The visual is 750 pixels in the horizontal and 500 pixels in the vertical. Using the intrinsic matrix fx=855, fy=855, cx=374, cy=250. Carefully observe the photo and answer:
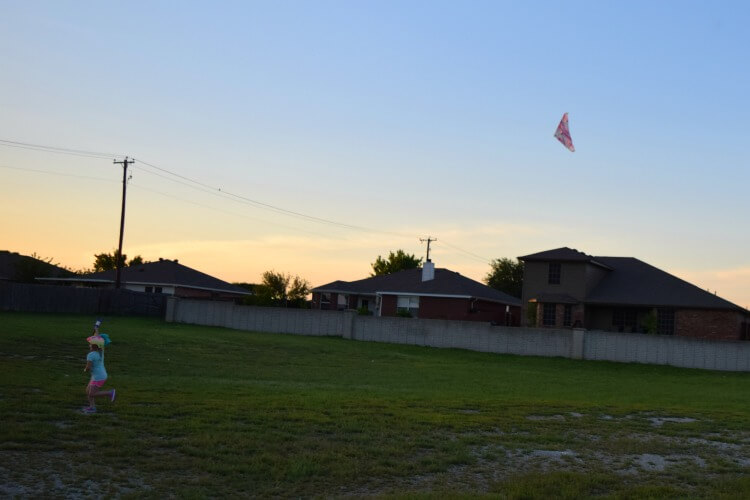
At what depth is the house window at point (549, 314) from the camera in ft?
178

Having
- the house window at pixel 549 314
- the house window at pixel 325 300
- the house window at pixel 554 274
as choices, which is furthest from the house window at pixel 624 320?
the house window at pixel 325 300

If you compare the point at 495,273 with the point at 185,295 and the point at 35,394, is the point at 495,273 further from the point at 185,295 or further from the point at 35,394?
the point at 35,394

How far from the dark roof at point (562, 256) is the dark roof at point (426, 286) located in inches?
305

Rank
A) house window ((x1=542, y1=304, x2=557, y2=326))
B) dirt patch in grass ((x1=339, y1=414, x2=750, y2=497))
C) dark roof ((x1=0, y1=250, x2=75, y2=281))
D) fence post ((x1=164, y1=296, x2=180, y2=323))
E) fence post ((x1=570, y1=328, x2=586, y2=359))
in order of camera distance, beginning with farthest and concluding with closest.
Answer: dark roof ((x1=0, y1=250, x2=75, y2=281))
house window ((x1=542, y1=304, x2=557, y2=326))
fence post ((x1=164, y1=296, x2=180, y2=323))
fence post ((x1=570, y1=328, x2=586, y2=359))
dirt patch in grass ((x1=339, y1=414, x2=750, y2=497))

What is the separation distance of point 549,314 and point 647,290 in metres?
A: 6.23

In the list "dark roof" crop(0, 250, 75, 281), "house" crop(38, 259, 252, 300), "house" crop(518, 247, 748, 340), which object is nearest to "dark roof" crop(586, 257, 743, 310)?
"house" crop(518, 247, 748, 340)

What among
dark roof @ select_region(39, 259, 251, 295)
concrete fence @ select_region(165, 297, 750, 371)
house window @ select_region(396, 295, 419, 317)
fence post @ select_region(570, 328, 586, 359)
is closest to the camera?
concrete fence @ select_region(165, 297, 750, 371)

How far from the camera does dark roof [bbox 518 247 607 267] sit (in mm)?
53469

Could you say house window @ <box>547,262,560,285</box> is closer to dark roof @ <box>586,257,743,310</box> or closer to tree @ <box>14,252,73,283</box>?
dark roof @ <box>586,257,743,310</box>

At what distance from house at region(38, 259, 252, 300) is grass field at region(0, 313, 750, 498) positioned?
45.0 meters

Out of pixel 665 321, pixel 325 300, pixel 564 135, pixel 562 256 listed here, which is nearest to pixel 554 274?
pixel 562 256

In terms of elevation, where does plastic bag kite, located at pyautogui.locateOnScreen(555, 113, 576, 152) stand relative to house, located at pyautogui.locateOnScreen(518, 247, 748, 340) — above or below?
above

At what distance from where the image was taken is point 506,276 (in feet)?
363

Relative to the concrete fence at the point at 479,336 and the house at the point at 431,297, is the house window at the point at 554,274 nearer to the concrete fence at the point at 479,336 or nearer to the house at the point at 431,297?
the house at the point at 431,297
